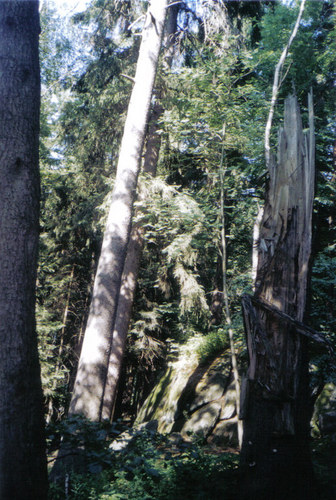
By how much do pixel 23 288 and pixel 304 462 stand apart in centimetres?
296

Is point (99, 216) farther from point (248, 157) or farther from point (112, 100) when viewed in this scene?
point (248, 157)

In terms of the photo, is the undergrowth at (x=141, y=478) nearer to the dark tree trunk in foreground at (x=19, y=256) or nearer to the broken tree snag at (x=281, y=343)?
the broken tree snag at (x=281, y=343)

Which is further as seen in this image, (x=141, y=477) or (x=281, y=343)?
(x=141, y=477)

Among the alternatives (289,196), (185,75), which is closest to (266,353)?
(289,196)

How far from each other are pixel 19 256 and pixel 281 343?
2.55 m

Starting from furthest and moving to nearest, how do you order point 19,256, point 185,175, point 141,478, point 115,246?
point 185,175 < point 115,246 < point 141,478 < point 19,256

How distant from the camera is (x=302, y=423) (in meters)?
3.39

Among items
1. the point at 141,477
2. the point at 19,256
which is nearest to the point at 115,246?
the point at 19,256

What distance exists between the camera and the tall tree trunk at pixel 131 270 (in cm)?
885

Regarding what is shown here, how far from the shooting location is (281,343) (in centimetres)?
349

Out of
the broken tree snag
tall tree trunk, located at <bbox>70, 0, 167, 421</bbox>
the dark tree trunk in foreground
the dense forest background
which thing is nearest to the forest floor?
the broken tree snag

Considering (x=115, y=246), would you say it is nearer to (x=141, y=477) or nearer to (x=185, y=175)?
(x=141, y=477)

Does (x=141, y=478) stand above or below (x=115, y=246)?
below

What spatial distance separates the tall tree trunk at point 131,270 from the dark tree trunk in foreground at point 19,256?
5.69 m
